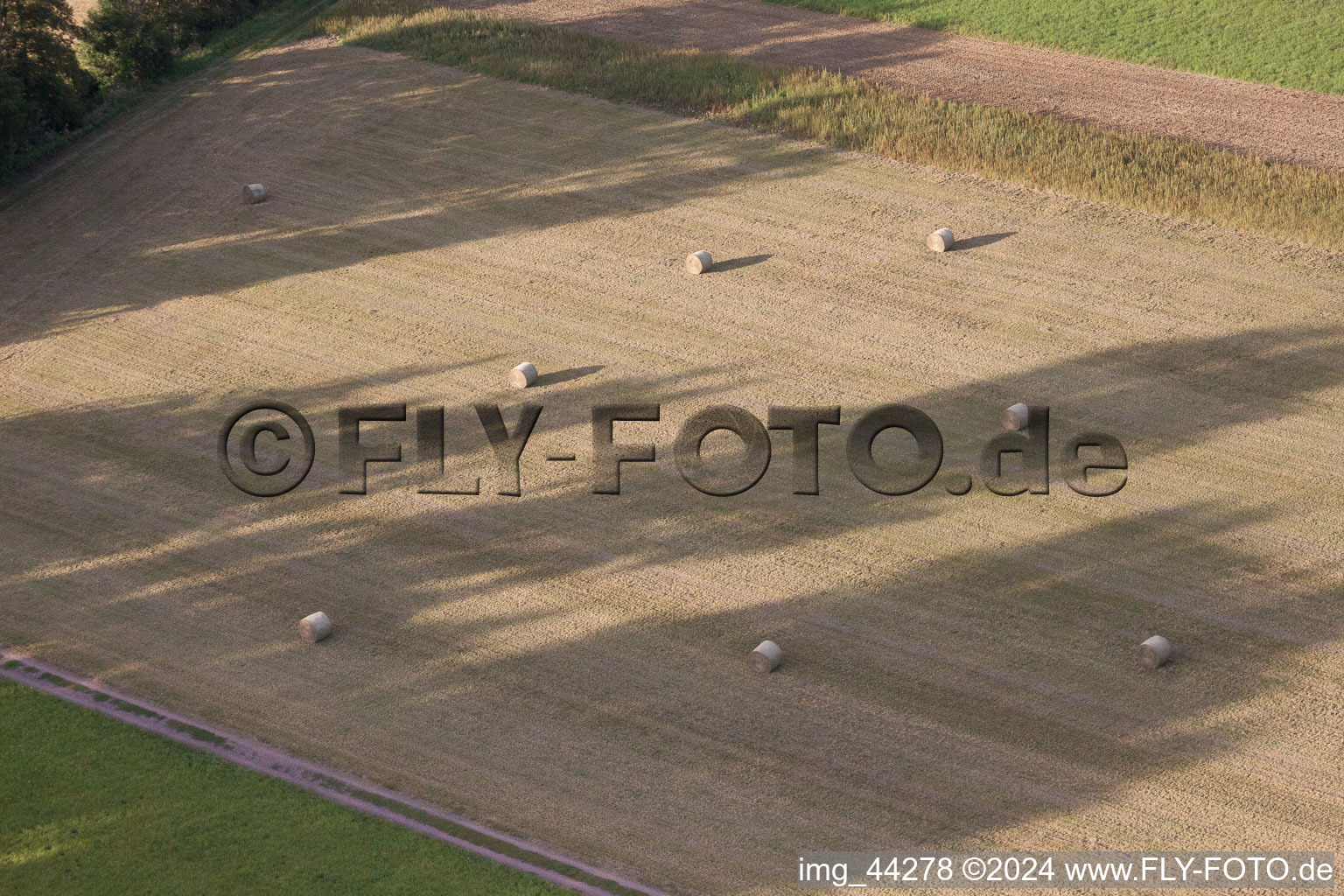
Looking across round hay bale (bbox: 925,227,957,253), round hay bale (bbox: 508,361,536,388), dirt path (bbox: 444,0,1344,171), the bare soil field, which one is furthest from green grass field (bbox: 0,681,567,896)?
dirt path (bbox: 444,0,1344,171)

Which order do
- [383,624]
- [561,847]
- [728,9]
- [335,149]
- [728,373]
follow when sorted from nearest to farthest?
[561,847], [383,624], [728,373], [335,149], [728,9]

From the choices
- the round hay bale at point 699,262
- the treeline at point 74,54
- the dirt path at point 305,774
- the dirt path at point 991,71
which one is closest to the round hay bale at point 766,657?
the dirt path at point 305,774

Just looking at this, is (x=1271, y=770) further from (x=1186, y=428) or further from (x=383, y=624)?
(x=383, y=624)

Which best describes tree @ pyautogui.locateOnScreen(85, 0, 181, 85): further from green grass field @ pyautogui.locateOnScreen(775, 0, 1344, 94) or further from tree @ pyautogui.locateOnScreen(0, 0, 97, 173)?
green grass field @ pyautogui.locateOnScreen(775, 0, 1344, 94)

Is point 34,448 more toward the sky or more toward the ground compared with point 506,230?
more toward the ground

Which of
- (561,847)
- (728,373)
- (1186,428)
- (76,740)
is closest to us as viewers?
(561,847)

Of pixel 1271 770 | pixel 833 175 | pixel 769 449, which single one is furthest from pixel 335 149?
pixel 1271 770

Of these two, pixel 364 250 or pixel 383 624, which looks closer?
pixel 383 624
